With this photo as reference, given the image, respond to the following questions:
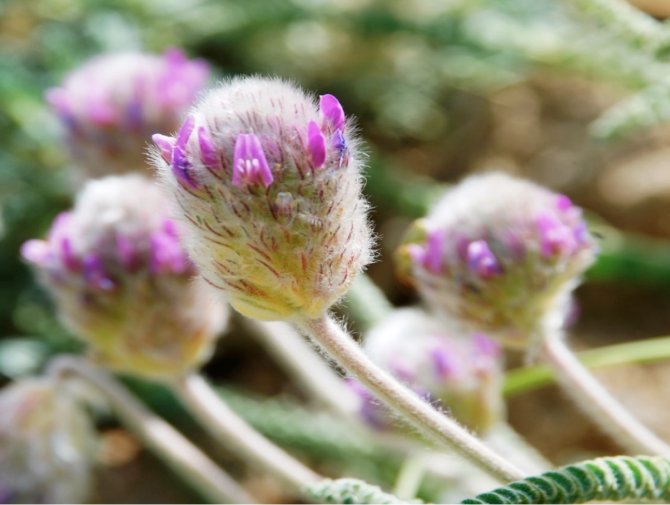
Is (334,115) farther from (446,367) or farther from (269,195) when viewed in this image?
(446,367)

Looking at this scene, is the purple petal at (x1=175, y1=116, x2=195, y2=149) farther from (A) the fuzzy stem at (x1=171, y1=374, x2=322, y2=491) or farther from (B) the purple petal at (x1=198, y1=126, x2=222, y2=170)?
(A) the fuzzy stem at (x1=171, y1=374, x2=322, y2=491)

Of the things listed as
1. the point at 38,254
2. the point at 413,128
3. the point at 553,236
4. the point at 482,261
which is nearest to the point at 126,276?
the point at 38,254

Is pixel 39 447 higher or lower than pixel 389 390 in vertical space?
lower

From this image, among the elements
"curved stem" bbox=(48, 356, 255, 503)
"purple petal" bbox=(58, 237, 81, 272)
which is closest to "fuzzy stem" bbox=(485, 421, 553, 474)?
"curved stem" bbox=(48, 356, 255, 503)

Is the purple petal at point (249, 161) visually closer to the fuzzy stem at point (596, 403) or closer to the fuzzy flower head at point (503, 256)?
the fuzzy flower head at point (503, 256)

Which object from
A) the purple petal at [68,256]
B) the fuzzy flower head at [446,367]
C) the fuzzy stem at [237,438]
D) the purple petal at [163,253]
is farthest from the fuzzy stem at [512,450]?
the purple petal at [68,256]

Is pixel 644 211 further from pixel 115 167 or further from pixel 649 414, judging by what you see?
pixel 115 167
